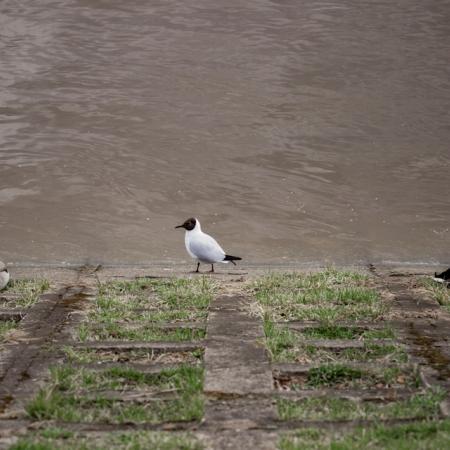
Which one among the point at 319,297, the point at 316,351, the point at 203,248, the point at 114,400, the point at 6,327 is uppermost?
the point at 114,400

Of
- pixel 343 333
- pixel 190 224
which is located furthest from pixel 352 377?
pixel 190 224

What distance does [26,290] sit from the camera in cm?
554

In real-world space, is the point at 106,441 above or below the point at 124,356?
above

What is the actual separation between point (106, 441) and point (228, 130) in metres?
8.14

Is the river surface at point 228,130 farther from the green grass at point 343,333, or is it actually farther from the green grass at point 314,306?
the green grass at point 343,333

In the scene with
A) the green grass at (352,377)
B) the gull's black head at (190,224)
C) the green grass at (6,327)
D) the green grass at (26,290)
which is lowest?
the gull's black head at (190,224)

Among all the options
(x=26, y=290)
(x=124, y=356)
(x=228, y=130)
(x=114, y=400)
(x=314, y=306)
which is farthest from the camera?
(x=228, y=130)

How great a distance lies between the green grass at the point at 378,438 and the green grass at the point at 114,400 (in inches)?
18.3

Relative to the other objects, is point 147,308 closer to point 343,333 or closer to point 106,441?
point 343,333

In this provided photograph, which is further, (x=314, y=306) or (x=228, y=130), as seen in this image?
(x=228, y=130)

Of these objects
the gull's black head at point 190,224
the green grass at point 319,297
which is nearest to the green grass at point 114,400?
the green grass at point 319,297

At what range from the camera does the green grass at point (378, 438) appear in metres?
2.91

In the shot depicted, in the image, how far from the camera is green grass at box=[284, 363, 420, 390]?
3.71m

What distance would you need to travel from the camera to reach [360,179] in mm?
9898
